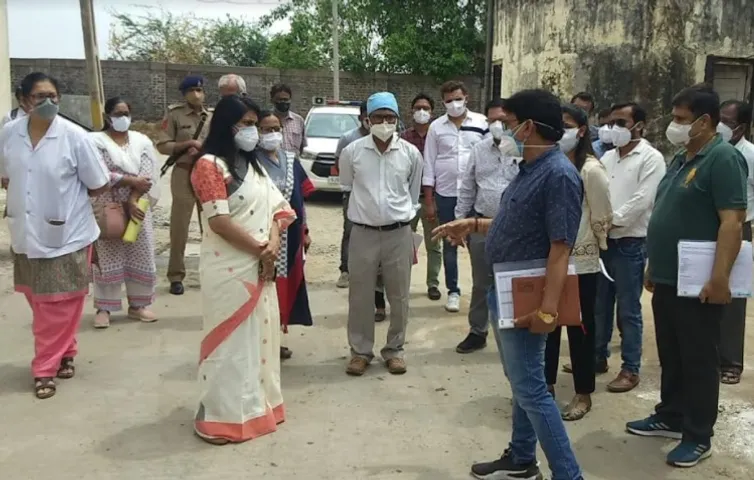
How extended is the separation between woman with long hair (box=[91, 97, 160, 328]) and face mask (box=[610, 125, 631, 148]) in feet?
11.8

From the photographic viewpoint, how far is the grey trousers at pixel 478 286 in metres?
5.27

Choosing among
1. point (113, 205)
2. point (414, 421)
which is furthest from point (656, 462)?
point (113, 205)

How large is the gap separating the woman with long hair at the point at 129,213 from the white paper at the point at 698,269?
13.3 ft

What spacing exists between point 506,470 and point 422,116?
3.81 meters

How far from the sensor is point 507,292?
10.1 feet

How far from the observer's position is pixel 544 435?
3.09 m

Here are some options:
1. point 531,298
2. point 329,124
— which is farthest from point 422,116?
point 329,124

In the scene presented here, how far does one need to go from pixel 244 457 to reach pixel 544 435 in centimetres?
156

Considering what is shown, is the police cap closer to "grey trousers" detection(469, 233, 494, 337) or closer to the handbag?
the handbag

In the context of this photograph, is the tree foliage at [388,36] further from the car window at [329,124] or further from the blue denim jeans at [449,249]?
the blue denim jeans at [449,249]

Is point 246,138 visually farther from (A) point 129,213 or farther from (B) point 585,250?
(A) point 129,213

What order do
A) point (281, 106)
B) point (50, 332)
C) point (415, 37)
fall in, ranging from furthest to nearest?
point (415, 37) < point (281, 106) < point (50, 332)

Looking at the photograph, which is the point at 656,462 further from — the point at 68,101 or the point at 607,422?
the point at 68,101

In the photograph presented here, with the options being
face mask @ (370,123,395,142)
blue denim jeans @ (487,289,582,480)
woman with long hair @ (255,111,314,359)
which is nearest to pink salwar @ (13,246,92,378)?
woman with long hair @ (255,111,314,359)
